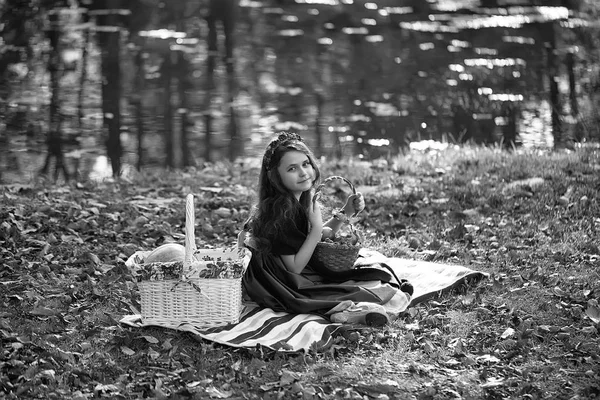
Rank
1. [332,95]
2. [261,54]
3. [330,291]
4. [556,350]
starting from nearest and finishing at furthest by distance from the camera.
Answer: [556,350], [330,291], [332,95], [261,54]

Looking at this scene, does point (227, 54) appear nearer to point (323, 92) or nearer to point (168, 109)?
point (323, 92)

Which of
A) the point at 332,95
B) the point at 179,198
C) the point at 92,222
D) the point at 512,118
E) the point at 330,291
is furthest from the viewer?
the point at 332,95

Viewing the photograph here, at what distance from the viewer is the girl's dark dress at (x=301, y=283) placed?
5621mm

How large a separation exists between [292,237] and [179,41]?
40.5 feet

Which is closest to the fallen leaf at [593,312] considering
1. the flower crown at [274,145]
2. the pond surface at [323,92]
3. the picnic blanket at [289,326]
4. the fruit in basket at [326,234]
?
Result: the picnic blanket at [289,326]

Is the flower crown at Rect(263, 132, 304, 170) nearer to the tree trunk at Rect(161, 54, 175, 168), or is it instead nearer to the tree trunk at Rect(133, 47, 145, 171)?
the tree trunk at Rect(161, 54, 175, 168)

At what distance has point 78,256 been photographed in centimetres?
681

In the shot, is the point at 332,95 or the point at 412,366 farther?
the point at 332,95

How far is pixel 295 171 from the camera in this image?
5711mm

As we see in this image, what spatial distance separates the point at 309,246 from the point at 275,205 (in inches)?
13.8

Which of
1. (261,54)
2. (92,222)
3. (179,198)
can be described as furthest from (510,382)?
(261,54)

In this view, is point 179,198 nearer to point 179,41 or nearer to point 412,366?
point 412,366

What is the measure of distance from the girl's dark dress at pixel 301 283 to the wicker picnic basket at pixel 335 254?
4cm

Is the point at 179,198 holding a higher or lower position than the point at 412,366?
lower
